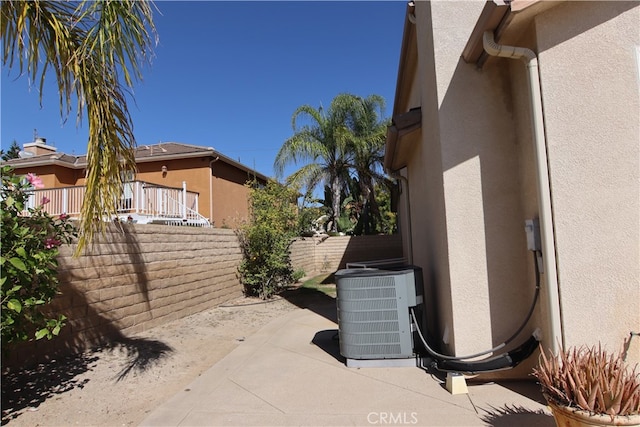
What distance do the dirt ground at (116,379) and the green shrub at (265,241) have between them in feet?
15.0

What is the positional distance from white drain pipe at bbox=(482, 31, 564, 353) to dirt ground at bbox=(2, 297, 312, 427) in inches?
160

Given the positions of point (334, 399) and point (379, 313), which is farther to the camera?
point (379, 313)

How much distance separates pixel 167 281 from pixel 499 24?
7710mm

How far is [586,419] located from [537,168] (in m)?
2.13

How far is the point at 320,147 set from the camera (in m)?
22.4

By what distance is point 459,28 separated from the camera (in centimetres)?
478

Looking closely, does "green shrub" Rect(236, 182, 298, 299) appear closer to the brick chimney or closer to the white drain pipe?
the white drain pipe

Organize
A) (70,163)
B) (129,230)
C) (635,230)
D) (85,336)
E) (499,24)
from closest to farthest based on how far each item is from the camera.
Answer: (635,230) < (499,24) < (85,336) < (129,230) < (70,163)

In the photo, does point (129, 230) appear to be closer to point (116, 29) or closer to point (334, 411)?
point (116, 29)

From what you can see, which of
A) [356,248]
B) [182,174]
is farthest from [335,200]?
[182,174]

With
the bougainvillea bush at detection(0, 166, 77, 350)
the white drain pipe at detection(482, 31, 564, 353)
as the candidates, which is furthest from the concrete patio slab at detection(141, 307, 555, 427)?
the bougainvillea bush at detection(0, 166, 77, 350)

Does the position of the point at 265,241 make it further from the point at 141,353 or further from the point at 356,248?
the point at 356,248

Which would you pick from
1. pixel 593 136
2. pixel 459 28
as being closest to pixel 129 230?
pixel 459 28

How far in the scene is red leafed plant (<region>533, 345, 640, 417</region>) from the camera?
8.50 feet
